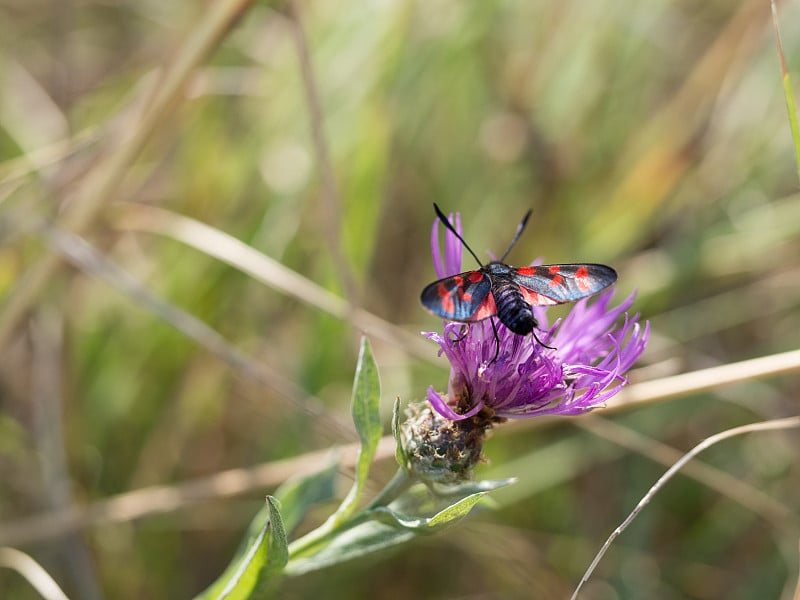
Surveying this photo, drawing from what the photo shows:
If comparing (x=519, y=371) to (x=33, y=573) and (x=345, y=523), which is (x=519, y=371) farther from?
(x=33, y=573)

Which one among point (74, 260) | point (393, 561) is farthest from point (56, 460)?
point (393, 561)

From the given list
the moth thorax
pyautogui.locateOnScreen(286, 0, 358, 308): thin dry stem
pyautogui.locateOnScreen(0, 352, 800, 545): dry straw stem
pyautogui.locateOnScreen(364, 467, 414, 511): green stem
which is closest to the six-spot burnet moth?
the moth thorax

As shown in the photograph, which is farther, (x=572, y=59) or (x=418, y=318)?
(x=572, y=59)

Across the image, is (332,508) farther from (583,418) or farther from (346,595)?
(583,418)

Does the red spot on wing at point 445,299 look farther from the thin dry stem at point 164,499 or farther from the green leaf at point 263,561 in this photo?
the thin dry stem at point 164,499

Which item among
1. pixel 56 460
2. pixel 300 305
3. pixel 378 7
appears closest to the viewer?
pixel 56 460

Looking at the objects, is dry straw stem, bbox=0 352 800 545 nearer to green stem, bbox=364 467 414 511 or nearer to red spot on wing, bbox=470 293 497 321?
green stem, bbox=364 467 414 511

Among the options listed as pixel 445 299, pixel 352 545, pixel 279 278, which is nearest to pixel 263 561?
pixel 352 545
